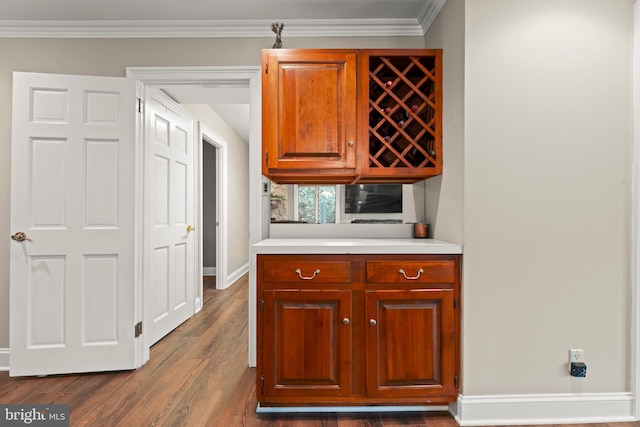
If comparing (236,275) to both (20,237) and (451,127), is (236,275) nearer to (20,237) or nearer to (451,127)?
(20,237)

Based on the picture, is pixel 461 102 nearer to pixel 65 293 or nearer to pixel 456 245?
pixel 456 245

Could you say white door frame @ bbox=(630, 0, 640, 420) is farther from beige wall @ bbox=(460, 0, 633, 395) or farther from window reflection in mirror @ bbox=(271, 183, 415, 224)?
window reflection in mirror @ bbox=(271, 183, 415, 224)

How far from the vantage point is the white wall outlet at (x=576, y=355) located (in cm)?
187

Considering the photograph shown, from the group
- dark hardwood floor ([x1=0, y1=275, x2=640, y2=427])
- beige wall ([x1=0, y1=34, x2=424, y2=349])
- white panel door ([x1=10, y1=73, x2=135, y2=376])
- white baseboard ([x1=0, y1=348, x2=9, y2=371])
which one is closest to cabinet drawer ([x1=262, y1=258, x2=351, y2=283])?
dark hardwood floor ([x1=0, y1=275, x2=640, y2=427])

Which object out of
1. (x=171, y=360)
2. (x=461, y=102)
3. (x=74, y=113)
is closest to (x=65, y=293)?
(x=171, y=360)

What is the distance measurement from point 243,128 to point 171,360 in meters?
3.63

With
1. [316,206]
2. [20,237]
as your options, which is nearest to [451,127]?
[316,206]

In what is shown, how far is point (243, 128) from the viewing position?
536 centimetres

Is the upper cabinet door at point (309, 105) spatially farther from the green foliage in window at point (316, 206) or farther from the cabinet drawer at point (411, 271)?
the cabinet drawer at point (411, 271)

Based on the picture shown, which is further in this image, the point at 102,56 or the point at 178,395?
the point at 102,56

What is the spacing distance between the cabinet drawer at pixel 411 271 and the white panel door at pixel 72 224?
5.54 feet

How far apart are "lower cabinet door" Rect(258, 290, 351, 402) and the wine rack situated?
889 mm

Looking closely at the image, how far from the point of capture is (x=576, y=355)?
1.87m

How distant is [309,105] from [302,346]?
1395 mm
